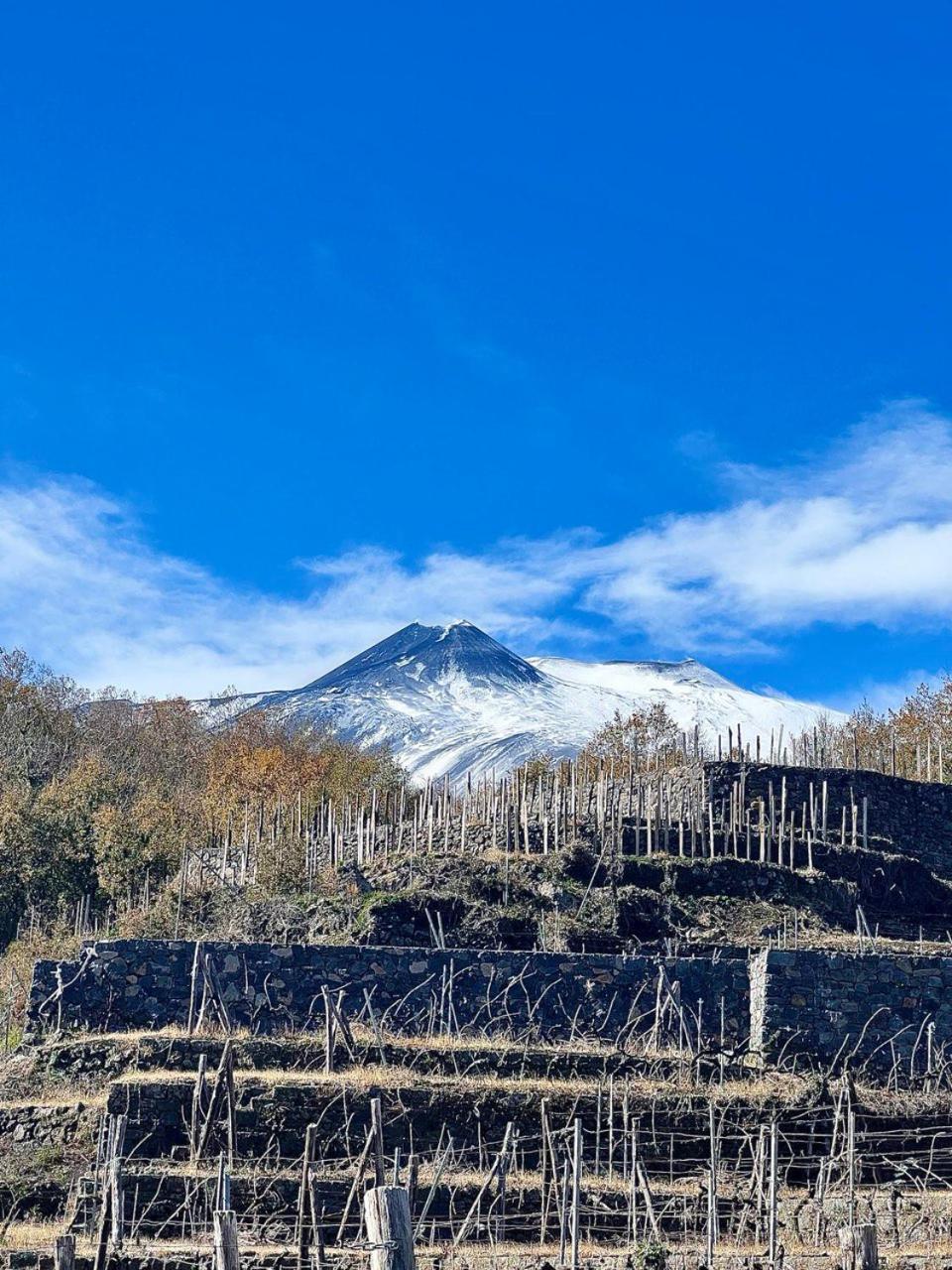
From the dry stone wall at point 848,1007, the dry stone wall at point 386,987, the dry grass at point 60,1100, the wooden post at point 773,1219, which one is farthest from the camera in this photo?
the dry stone wall at point 386,987

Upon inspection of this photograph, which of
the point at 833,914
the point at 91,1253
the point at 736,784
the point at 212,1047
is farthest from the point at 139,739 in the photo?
the point at 91,1253

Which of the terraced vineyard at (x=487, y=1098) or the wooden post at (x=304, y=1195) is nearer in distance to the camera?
the wooden post at (x=304, y=1195)

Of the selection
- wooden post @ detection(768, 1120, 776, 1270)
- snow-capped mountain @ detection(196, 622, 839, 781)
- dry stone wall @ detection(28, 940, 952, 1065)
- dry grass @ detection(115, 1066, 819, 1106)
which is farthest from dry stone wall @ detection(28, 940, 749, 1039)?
snow-capped mountain @ detection(196, 622, 839, 781)

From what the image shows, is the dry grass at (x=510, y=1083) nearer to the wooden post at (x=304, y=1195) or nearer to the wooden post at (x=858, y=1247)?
the wooden post at (x=858, y=1247)

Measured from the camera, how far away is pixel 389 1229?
10266 mm

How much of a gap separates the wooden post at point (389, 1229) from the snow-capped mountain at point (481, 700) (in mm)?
76427

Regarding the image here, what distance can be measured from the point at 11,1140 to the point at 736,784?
2137cm

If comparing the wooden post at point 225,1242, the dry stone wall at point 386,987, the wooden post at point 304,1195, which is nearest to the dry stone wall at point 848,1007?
the dry stone wall at point 386,987

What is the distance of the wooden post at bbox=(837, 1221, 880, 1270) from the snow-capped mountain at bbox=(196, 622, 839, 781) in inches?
2792

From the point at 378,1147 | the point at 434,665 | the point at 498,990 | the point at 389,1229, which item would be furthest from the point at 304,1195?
the point at 434,665

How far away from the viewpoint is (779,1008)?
2345 centimetres

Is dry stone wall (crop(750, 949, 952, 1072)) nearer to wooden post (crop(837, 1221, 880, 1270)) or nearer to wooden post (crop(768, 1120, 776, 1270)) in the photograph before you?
wooden post (crop(837, 1221, 880, 1270))

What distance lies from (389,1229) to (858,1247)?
747 cm

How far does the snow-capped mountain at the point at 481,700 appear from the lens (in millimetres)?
96000
